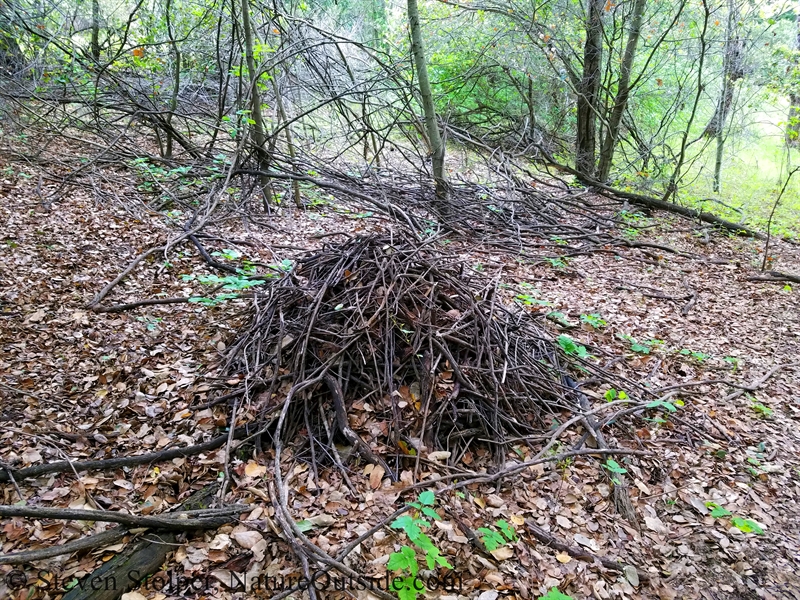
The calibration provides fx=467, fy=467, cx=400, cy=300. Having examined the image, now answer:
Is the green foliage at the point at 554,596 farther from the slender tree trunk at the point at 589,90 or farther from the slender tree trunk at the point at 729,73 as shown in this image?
the slender tree trunk at the point at 729,73

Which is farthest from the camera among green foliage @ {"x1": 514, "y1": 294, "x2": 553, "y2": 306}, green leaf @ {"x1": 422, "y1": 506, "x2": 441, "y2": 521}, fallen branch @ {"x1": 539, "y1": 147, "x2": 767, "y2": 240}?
fallen branch @ {"x1": 539, "y1": 147, "x2": 767, "y2": 240}

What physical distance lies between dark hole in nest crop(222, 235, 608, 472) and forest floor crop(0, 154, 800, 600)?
179mm

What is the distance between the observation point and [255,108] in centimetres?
625

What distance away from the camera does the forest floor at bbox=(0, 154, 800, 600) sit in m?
2.26

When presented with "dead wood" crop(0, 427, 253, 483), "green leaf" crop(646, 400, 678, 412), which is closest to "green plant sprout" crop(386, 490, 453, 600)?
"dead wood" crop(0, 427, 253, 483)

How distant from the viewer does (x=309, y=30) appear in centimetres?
704

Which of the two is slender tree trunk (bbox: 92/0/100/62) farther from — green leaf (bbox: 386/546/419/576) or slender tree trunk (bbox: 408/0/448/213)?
green leaf (bbox: 386/546/419/576)

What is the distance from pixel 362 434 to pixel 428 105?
17.8 feet

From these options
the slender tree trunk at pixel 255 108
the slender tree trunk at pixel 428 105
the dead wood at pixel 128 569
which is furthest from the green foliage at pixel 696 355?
the slender tree trunk at pixel 255 108

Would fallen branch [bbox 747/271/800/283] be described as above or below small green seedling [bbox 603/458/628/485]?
above

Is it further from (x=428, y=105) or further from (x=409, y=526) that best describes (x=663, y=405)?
(x=428, y=105)

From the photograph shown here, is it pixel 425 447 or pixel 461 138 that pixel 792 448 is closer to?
pixel 425 447

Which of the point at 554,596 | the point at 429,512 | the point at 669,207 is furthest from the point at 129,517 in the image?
the point at 669,207

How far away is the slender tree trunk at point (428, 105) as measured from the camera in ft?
21.0
